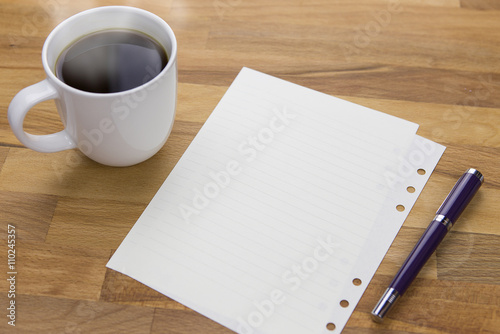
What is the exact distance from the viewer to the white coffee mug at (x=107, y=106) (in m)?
0.58

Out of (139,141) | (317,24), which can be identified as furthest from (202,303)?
(317,24)

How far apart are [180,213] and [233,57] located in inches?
9.4

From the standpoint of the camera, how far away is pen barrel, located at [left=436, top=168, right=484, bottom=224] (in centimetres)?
62

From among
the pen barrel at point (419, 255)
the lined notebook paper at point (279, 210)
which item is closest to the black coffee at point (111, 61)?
the lined notebook paper at point (279, 210)

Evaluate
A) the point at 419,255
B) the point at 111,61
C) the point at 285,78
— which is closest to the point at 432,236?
the point at 419,255

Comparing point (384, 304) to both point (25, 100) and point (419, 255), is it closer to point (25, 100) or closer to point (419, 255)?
point (419, 255)

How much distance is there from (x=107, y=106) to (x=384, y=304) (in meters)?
0.32

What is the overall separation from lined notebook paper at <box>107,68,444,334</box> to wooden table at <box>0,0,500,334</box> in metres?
0.02

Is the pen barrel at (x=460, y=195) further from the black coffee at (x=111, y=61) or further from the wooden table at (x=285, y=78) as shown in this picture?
the black coffee at (x=111, y=61)

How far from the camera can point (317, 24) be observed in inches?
31.9

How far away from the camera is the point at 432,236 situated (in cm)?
61

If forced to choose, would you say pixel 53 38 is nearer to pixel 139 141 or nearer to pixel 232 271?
pixel 139 141

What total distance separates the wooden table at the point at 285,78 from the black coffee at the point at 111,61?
0.10 metres

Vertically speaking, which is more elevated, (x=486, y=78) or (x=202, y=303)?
(x=486, y=78)
